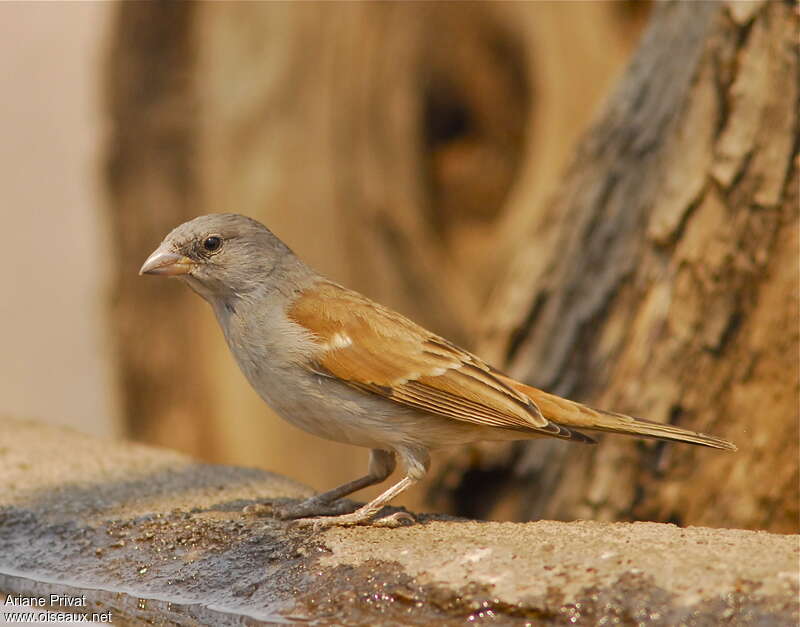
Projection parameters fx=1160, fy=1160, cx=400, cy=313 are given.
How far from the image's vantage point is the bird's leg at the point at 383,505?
4176 mm

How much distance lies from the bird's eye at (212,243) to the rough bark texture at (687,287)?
7.70ft

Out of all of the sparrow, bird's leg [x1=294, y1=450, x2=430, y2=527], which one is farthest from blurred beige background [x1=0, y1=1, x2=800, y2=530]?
bird's leg [x1=294, y1=450, x2=430, y2=527]

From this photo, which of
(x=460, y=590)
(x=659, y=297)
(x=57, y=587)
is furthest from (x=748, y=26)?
(x=57, y=587)

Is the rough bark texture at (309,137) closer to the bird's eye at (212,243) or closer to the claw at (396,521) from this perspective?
the bird's eye at (212,243)

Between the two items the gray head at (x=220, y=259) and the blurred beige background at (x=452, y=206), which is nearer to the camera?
the gray head at (x=220, y=259)

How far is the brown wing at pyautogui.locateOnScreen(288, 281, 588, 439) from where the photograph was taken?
424 centimetres

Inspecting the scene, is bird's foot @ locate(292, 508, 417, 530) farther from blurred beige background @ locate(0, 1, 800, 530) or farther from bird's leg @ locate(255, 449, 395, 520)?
blurred beige background @ locate(0, 1, 800, 530)

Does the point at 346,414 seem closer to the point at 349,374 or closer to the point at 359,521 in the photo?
the point at 349,374

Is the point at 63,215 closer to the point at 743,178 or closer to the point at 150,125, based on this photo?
the point at 150,125

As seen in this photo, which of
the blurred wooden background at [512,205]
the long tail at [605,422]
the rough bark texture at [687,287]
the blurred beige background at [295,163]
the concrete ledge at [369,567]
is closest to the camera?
the concrete ledge at [369,567]

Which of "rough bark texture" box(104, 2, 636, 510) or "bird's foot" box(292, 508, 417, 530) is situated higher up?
"rough bark texture" box(104, 2, 636, 510)

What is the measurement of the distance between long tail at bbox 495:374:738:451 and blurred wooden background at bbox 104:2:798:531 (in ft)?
4.51

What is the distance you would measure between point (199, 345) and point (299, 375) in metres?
5.49

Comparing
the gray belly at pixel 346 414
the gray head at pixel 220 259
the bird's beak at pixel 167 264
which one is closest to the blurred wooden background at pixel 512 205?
the gray belly at pixel 346 414
